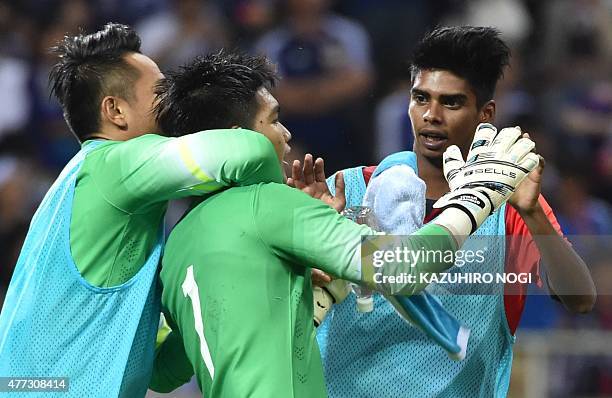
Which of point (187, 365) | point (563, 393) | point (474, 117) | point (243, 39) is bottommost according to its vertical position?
point (563, 393)

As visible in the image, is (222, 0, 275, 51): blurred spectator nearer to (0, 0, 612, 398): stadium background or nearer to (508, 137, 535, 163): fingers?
(0, 0, 612, 398): stadium background

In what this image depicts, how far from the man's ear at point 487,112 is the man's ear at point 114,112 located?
121 cm

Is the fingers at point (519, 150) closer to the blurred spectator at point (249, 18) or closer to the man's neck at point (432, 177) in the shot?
the man's neck at point (432, 177)

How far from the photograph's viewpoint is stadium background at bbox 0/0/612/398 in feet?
26.8

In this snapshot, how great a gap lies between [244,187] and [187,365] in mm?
749

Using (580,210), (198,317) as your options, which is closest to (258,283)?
(198,317)

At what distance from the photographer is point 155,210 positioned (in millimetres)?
3555

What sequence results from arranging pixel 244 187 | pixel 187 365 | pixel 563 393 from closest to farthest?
pixel 244 187
pixel 187 365
pixel 563 393

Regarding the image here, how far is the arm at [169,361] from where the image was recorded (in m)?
3.77

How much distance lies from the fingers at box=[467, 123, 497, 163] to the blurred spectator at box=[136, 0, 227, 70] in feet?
16.8

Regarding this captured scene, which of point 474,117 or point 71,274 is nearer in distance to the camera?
point 71,274

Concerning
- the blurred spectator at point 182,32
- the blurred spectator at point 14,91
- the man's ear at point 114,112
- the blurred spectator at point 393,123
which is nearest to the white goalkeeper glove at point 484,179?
the man's ear at point 114,112

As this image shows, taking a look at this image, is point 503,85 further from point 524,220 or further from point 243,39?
point 524,220

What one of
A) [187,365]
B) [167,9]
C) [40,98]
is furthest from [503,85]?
[187,365]
